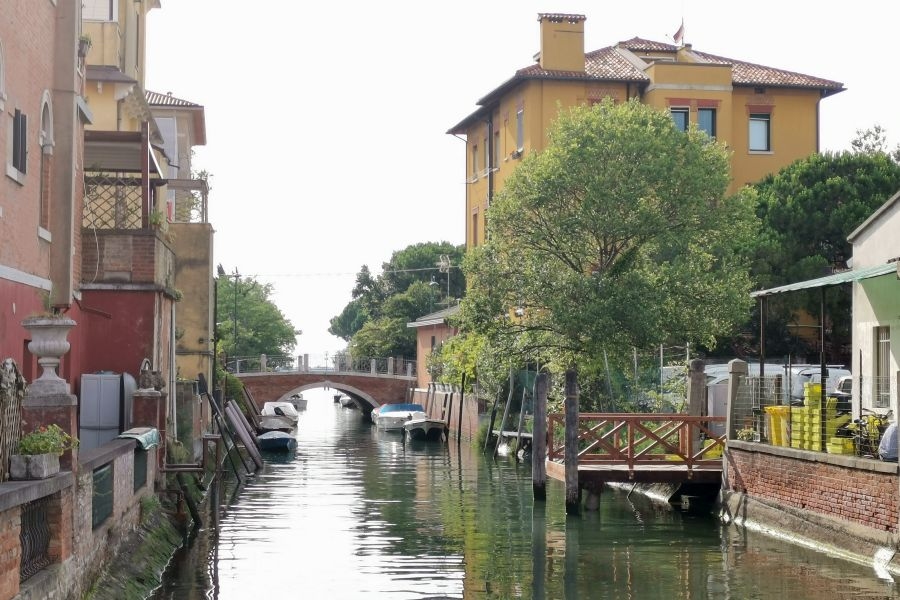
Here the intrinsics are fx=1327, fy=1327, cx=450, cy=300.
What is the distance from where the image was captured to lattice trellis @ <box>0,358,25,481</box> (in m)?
9.09

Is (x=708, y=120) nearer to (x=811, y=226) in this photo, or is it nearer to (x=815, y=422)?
(x=811, y=226)

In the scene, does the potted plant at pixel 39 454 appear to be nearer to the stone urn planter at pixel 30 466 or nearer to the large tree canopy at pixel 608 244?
the stone urn planter at pixel 30 466

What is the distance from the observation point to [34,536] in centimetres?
976

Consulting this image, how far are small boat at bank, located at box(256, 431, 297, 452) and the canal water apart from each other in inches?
450

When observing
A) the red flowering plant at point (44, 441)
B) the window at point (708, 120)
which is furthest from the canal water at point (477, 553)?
the window at point (708, 120)

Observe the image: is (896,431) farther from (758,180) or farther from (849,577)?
(758,180)

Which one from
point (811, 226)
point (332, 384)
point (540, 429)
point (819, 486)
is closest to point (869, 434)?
point (819, 486)

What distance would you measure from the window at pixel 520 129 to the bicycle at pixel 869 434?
25569 mm

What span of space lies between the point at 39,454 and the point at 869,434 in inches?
430

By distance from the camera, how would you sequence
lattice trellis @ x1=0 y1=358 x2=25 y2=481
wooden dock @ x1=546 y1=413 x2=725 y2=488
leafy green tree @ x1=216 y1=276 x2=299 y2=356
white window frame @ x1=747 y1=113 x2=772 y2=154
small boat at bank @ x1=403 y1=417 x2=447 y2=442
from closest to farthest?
lattice trellis @ x1=0 y1=358 x2=25 y2=481 < wooden dock @ x1=546 y1=413 x2=725 y2=488 < white window frame @ x1=747 y1=113 x2=772 y2=154 < small boat at bank @ x1=403 y1=417 x2=447 y2=442 < leafy green tree @ x1=216 y1=276 x2=299 y2=356

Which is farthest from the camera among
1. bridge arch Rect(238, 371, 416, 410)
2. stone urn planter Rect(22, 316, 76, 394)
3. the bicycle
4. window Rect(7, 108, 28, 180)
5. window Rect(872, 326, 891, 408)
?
bridge arch Rect(238, 371, 416, 410)

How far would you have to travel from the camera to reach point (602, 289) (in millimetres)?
30016

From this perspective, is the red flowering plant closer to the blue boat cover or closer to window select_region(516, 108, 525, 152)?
window select_region(516, 108, 525, 152)

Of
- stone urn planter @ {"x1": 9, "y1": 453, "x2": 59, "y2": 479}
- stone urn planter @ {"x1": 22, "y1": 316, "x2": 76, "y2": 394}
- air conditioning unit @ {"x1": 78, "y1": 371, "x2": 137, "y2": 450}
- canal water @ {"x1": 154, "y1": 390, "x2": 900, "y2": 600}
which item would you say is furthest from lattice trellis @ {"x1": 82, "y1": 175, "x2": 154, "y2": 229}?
stone urn planter @ {"x1": 9, "y1": 453, "x2": 59, "y2": 479}
